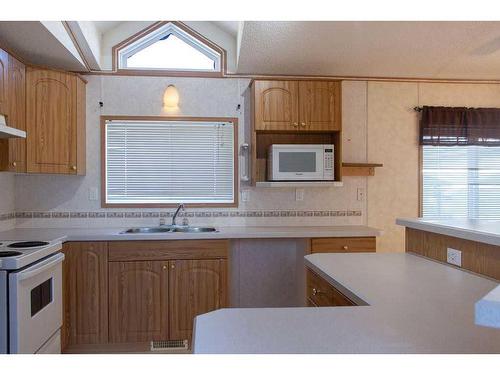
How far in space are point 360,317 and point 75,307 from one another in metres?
2.50

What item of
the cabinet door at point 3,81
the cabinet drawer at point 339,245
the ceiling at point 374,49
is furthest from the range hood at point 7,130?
the cabinet drawer at point 339,245

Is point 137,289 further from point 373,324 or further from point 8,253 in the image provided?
point 373,324

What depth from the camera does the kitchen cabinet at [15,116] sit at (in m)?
2.75

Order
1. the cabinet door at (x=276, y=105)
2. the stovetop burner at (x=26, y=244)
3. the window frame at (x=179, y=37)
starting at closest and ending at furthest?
the stovetop burner at (x=26, y=244) < the cabinet door at (x=276, y=105) < the window frame at (x=179, y=37)

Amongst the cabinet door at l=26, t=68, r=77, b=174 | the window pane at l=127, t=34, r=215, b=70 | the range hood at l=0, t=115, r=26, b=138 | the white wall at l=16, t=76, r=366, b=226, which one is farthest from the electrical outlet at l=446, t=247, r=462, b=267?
the cabinet door at l=26, t=68, r=77, b=174

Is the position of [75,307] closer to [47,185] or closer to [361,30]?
[47,185]

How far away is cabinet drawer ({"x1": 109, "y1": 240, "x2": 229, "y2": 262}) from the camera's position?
118 inches

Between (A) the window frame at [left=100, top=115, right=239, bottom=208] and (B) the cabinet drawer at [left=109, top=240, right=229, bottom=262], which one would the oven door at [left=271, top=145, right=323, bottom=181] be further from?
(B) the cabinet drawer at [left=109, top=240, right=229, bottom=262]

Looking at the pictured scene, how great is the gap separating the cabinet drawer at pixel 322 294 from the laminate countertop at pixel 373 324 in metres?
0.07

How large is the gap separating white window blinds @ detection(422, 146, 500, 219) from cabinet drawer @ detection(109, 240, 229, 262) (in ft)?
7.20

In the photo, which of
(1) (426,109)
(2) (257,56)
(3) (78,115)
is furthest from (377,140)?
(3) (78,115)

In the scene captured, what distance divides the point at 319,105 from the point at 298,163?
1.75 ft

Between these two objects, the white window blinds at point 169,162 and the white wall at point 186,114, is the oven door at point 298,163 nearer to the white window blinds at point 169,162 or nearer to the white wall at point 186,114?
the white wall at point 186,114

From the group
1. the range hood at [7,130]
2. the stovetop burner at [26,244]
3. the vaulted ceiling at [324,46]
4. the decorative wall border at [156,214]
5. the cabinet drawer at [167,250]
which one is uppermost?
the vaulted ceiling at [324,46]
